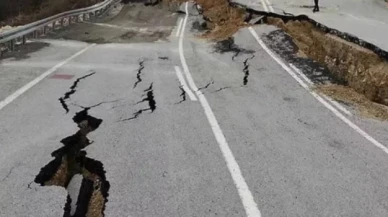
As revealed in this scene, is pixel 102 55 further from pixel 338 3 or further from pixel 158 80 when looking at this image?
pixel 338 3

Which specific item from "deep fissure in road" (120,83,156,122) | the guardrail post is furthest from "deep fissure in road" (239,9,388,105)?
the guardrail post

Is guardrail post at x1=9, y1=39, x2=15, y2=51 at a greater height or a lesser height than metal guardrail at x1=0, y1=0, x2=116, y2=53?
lesser

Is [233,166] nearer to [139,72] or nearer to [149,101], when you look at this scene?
[149,101]

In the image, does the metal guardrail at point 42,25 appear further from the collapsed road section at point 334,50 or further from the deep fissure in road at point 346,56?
Result: the deep fissure in road at point 346,56

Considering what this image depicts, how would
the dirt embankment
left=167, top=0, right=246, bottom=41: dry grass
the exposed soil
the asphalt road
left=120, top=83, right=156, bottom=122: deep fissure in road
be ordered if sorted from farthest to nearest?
the dirt embankment < left=167, top=0, right=246, bottom=41: dry grass < the exposed soil < left=120, top=83, right=156, bottom=122: deep fissure in road < the asphalt road

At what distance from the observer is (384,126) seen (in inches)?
299

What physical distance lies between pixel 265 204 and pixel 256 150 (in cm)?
154

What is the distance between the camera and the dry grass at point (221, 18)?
1764 centimetres

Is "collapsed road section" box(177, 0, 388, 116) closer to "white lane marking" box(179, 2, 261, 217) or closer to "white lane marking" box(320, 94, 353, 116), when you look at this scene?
"white lane marking" box(320, 94, 353, 116)

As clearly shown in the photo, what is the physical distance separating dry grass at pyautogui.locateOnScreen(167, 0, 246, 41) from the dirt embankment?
11.7 m

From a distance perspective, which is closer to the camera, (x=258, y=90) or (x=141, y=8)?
(x=258, y=90)

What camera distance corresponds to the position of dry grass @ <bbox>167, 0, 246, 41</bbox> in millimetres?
17641

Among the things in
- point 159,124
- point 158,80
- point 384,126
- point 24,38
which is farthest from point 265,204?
point 24,38

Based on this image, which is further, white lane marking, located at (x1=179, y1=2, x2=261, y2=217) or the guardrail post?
the guardrail post
